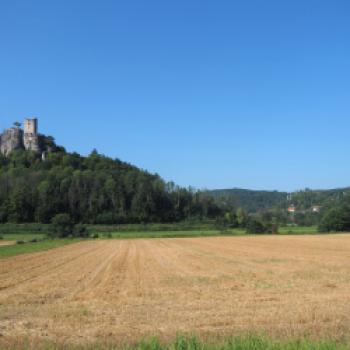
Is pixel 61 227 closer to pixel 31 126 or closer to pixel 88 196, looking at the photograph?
pixel 88 196

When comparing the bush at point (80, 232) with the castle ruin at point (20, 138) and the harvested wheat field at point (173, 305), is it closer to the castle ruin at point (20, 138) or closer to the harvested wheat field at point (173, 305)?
the harvested wheat field at point (173, 305)

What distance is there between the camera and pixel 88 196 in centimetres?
16500

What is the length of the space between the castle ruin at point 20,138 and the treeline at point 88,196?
5.14 metres

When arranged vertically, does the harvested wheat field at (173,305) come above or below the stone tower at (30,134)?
below

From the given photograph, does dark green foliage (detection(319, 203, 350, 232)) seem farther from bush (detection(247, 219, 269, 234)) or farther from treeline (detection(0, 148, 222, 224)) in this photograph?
treeline (detection(0, 148, 222, 224))

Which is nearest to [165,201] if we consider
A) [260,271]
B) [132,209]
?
[132,209]

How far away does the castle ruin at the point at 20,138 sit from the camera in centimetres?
19588

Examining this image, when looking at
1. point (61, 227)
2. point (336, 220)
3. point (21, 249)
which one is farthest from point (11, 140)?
point (21, 249)

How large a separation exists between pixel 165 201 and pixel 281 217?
43.0m

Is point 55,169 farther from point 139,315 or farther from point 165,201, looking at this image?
point 139,315

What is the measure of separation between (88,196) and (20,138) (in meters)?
50.8

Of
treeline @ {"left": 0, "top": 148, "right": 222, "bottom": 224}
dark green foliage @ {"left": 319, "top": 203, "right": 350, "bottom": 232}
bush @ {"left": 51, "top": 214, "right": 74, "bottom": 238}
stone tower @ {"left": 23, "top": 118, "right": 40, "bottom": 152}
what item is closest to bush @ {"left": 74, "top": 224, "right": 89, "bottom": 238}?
bush @ {"left": 51, "top": 214, "right": 74, "bottom": 238}

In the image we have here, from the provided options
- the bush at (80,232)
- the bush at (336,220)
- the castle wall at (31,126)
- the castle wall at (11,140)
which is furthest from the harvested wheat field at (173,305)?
the castle wall at (11,140)

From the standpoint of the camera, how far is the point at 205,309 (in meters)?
16.0
